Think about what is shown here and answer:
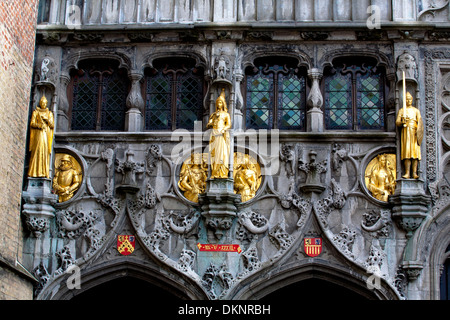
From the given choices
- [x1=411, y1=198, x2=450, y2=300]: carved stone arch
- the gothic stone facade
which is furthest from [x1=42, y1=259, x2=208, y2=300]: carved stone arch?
[x1=411, y1=198, x2=450, y2=300]: carved stone arch

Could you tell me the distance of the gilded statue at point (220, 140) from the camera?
16641 millimetres

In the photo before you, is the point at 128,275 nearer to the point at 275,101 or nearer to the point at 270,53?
the point at 275,101

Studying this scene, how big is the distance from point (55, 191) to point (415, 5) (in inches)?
312

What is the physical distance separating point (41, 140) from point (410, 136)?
22.9 feet

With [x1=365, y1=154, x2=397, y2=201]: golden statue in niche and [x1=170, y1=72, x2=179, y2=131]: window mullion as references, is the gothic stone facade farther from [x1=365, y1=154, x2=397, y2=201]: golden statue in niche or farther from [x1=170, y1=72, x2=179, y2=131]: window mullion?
[x1=365, y1=154, x2=397, y2=201]: golden statue in niche

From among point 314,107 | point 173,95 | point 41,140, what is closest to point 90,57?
point 173,95

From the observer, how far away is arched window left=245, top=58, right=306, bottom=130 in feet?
57.7

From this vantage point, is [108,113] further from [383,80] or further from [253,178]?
[383,80]

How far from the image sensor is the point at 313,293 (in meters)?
18.4

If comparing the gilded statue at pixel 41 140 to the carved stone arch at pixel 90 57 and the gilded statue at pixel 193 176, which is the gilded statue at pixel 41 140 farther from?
the gilded statue at pixel 193 176

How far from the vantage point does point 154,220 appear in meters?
16.8

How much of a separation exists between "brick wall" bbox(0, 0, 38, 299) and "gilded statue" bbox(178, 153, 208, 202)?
3.05 m
